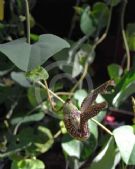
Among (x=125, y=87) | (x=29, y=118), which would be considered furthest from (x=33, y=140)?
(x=125, y=87)

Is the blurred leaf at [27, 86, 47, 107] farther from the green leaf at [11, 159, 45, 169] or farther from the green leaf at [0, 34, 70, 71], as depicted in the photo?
the green leaf at [0, 34, 70, 71]

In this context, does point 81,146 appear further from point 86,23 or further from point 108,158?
point 86,23

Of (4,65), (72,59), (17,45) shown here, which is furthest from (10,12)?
(17,45)

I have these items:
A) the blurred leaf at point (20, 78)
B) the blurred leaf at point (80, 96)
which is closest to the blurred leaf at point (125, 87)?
the blurred leaf at point (80, 96)

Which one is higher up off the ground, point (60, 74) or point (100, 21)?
point (100, 21)

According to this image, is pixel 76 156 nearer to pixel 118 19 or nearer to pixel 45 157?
pixel 45 157

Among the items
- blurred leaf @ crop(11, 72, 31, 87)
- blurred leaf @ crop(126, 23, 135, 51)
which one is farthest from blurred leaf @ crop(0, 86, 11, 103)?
blurred leaf @ crop(126, 23, 135, 51)
